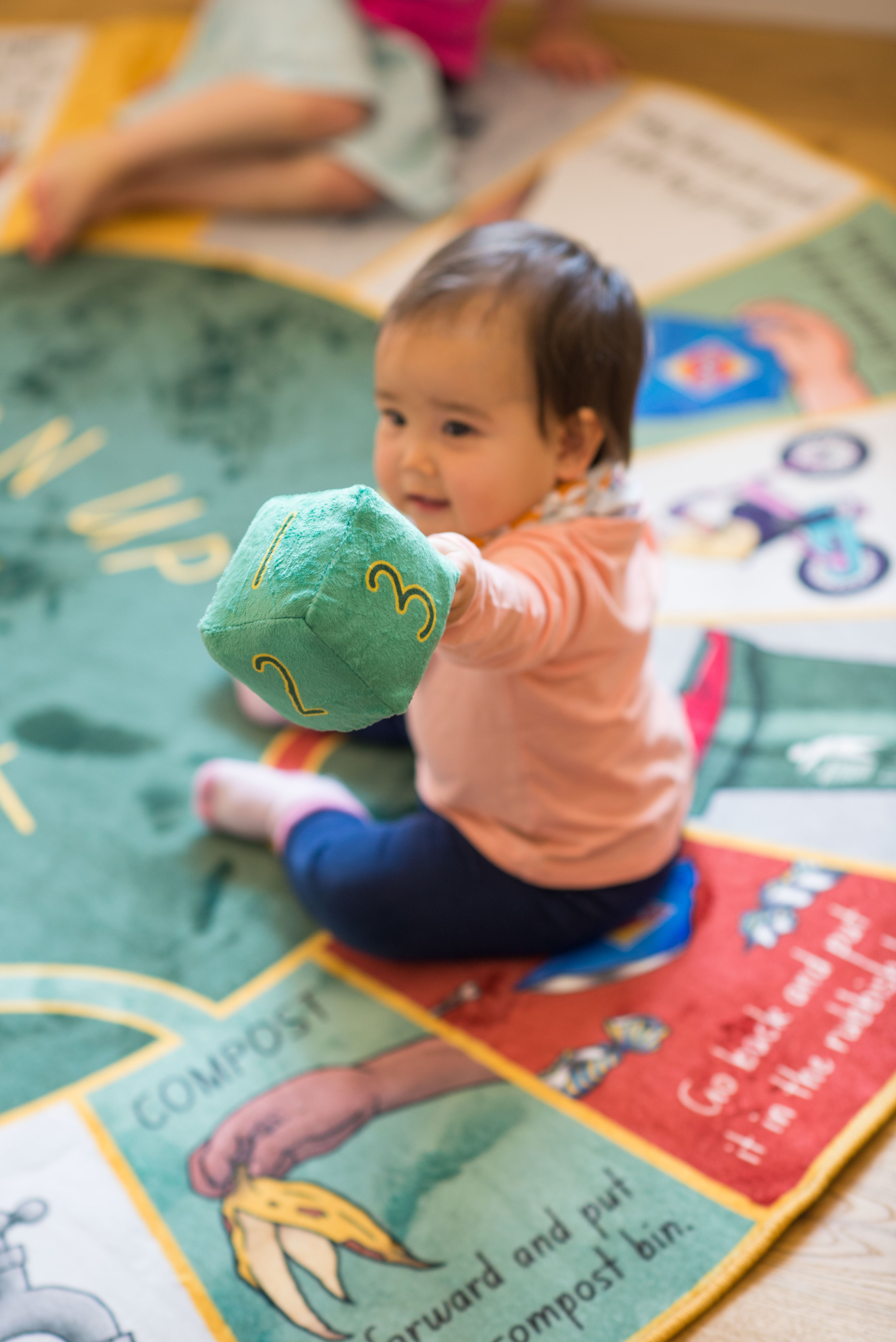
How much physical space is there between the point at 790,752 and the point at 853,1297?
418 mm

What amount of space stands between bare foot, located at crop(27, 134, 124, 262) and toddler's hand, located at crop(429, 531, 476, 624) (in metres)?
1.18

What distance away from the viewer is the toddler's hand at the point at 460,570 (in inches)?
21.3

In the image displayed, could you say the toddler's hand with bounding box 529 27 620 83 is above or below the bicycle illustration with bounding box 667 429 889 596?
above

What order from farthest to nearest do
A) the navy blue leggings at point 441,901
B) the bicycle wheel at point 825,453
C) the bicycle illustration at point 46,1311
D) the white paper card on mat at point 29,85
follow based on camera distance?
1. the white paper card on mat at point 29,85
2. the bicycle wheel at point 825,453
3. the navy blue leggings at point 441,901
4. the bicycle illustration at point 46,1311

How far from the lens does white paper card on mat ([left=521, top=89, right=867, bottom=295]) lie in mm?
1494

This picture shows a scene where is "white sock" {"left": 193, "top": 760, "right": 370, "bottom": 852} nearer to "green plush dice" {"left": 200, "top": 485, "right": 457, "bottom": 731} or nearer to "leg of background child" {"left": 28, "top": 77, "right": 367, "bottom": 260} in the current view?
"green plush dice" {"left": 200, "top": 485, "right": 457, "bottom": 731}

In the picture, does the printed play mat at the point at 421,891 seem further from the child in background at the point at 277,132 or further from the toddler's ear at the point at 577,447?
the toddler's ear at the point at 577,447

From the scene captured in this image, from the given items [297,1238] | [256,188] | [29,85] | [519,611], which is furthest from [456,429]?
[29,85]

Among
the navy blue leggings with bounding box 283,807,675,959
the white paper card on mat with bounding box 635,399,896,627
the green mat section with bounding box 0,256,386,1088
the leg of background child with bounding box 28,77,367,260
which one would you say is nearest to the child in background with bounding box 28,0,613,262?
the leg of background child with bounding box 28,77,367,260

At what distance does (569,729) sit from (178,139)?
3.76ft

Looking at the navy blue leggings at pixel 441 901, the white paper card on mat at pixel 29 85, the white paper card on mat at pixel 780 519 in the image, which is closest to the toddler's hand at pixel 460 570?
the navy blue leggings at pixel 441 901

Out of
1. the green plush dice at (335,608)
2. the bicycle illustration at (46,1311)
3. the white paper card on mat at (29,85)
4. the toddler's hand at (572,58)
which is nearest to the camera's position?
the green plush dice at (335,608)

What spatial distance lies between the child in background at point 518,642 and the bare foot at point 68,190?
96 cm

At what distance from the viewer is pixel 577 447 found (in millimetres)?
727
